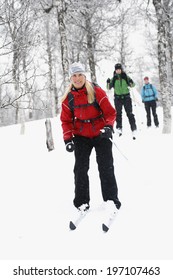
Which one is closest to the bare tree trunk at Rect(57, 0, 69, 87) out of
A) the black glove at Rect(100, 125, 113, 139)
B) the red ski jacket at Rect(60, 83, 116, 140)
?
the red ski jacket at Rect(60, 83, 116, 140)

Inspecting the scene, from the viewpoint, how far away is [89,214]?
422 centimetres

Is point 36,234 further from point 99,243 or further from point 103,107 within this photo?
point 103,107

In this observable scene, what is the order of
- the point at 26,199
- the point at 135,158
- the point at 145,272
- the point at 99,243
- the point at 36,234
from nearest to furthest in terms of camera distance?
the point at 145,272 → the point at 99,243 → the point at 36,234 → the point at 26,199 → the point at 135,158

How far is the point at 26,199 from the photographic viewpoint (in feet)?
17.1

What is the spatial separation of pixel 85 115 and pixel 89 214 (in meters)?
1.38

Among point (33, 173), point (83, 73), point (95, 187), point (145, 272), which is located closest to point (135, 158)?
point (95, 187)

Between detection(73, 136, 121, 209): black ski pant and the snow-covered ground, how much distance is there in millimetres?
312

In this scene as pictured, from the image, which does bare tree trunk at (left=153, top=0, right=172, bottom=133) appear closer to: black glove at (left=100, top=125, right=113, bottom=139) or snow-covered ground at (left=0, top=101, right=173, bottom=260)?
snow-covered ground at (left=0, top=101, right=173, bottom=260)

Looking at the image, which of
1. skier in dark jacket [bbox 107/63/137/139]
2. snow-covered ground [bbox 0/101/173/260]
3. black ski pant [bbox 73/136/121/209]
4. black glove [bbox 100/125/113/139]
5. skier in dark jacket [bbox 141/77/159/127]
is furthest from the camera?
skier in dark jacket [bbox 141/77/159/127]

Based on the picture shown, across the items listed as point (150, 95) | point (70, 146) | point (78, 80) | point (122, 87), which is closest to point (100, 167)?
point (70, 146)

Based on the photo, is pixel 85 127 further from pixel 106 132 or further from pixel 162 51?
pixel 162 51

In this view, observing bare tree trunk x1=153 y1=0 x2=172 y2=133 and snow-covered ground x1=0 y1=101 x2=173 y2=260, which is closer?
snow-covered ground x1=0 y1=101 x2=173 y2=260

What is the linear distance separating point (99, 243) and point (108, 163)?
110cm

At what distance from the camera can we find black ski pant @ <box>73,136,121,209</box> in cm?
407
